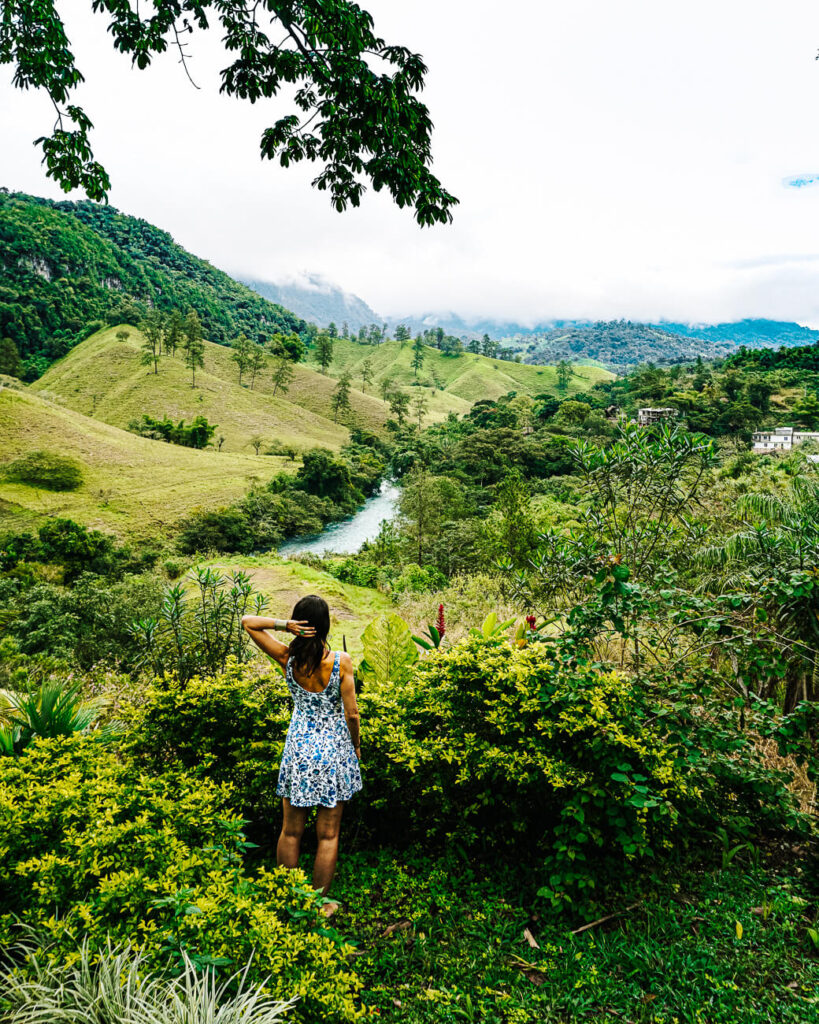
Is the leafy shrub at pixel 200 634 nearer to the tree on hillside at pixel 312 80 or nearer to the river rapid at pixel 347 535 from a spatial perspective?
the tree on hillside at pixel 312 80

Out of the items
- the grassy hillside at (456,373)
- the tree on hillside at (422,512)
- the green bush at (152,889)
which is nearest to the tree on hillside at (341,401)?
the grassy hillside at (456,373)

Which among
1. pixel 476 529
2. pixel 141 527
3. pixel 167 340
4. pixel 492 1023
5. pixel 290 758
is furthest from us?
pixel 167 340

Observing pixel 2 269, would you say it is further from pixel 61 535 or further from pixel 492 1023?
pixel 492 1023

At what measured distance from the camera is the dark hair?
101 inches

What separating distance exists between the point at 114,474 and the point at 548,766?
41.3m

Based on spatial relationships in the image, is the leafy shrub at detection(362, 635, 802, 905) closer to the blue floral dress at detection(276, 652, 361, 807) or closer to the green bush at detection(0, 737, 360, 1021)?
the blue floral dress at detection(276, 652, 361, 807)

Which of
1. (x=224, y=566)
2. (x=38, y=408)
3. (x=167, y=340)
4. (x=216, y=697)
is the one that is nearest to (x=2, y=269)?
(x=167, y=340)

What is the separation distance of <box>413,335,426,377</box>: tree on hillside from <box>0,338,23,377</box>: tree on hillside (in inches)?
2642

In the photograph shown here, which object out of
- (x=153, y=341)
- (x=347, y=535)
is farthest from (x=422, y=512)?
(x=153, y=341)

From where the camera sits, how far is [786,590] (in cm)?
272

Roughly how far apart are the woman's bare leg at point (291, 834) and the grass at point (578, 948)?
0.39m

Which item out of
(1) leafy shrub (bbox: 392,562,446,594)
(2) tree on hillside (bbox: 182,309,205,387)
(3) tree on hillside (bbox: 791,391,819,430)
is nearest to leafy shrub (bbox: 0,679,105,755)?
(1) leafy shrub (bbox: 392,562,446,594)

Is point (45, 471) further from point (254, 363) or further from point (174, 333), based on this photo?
point (254, 363)

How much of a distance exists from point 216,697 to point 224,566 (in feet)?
55.3
